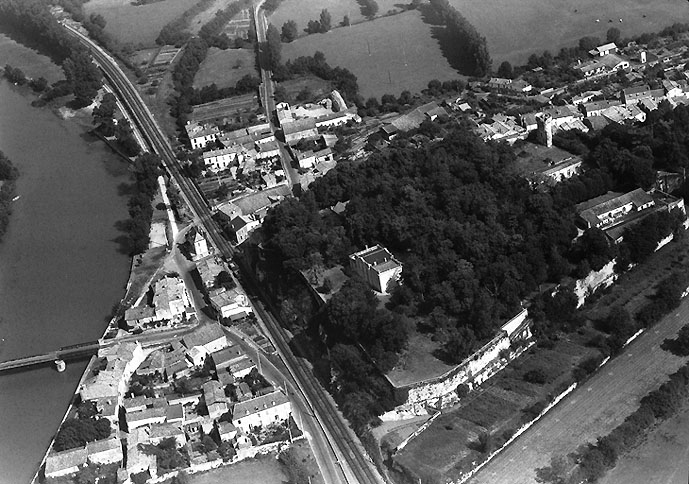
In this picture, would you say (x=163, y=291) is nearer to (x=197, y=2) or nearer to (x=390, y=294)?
(x=390, y=294)

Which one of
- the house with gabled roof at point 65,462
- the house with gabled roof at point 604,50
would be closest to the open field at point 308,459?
the house with gabled roof at point 65,462

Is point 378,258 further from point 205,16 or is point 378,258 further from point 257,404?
point 205,16

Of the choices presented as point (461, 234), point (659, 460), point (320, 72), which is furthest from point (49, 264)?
point (659, 460)

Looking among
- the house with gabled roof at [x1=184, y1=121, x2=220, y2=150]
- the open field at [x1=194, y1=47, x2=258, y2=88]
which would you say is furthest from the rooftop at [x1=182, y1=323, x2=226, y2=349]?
the open field at [x1=194, y1=47, x2=258, y2=88]

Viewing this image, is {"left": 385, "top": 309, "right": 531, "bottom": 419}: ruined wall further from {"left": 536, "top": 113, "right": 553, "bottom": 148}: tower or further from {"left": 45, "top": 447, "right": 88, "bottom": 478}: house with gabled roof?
{"left": 536, "top": 113, "right": 553, "bottom": 148}: tower

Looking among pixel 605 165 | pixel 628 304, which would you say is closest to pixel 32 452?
pixel 628 304
